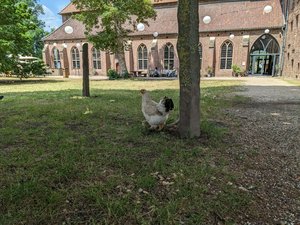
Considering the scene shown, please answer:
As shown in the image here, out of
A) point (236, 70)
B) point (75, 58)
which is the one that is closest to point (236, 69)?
point (236, 70)

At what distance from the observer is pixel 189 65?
431 cm

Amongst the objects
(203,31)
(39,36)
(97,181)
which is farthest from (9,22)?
(39,36)

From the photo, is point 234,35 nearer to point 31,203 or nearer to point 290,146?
point 290,146

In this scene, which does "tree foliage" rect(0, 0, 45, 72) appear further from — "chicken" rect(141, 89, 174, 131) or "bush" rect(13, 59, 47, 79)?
"chicken" rect(141, 89, 174, 131)

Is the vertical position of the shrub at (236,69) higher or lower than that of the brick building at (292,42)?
lower

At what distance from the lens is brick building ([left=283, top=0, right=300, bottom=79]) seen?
24.5 metres

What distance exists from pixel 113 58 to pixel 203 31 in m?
14.3

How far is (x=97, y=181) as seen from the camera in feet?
9.91

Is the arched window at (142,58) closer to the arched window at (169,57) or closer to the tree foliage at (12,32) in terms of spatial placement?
the arched window at (169,57)

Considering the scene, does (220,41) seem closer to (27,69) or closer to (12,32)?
(27,69)

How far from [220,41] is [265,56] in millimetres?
6400

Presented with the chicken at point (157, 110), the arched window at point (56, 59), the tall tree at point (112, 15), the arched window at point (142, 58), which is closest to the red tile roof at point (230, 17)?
the arched window at point (142, 58)

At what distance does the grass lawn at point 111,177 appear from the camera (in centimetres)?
242

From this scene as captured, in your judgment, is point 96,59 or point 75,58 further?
point 75,58
